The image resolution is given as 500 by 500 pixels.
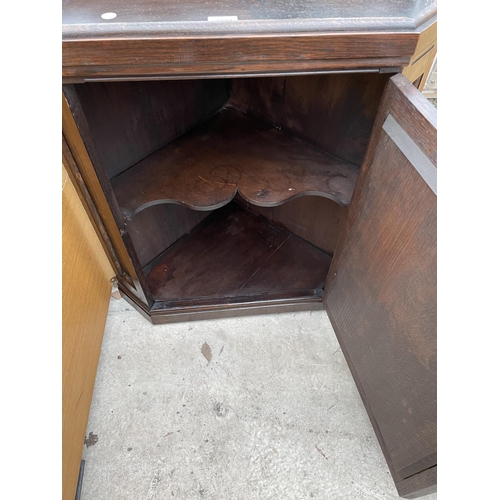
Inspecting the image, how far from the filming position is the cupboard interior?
848mm

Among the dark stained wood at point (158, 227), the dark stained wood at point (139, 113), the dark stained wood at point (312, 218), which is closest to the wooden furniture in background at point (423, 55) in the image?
the dark stained wood at point (312, 218)

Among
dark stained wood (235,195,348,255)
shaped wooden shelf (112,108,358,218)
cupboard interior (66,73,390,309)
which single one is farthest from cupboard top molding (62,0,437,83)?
dark stained wood (235,195,348,255)

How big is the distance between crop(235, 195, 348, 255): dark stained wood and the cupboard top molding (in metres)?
0.57

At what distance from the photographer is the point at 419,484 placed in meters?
0.72

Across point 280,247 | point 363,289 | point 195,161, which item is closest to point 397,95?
point 363,289

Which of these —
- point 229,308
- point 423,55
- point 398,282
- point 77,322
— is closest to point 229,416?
point 229,308

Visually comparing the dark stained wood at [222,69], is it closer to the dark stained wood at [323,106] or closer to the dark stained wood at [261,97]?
the dark stained wood at [323,106]

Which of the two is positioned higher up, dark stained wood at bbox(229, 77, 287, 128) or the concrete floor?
dark stained wood at bbox(229, 77, 287, 128)

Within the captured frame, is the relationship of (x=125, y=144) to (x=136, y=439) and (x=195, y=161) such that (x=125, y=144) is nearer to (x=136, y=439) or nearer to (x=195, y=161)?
(x=195, y=161)

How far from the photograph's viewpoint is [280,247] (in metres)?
1.28

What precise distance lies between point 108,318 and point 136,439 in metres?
0.39

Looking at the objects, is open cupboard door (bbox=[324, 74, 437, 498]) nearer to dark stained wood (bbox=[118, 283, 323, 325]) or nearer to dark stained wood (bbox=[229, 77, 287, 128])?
dark stained wood (bbox=[118, 283, 323, 325])

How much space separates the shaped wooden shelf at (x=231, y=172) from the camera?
33.4 inches

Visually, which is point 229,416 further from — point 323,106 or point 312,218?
point 323,106
